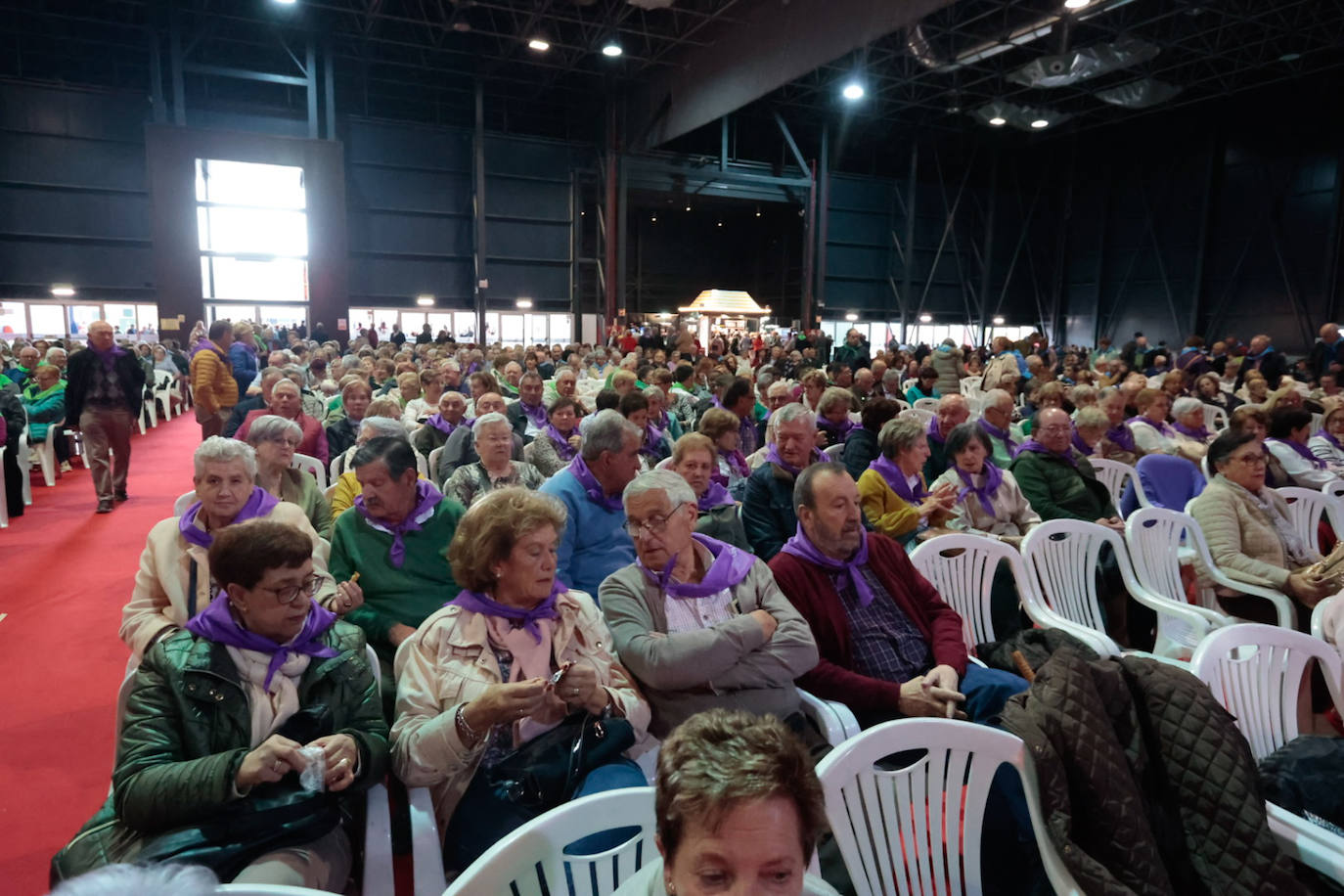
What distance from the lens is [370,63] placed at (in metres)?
17.0

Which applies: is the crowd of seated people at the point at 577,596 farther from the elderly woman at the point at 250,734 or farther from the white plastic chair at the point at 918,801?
the white plastic chair at the point at 918,801

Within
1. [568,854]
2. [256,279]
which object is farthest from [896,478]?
[256,279]

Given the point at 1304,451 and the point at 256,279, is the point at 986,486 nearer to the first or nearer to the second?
the point at 1304,451

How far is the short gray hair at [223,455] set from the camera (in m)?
2.34

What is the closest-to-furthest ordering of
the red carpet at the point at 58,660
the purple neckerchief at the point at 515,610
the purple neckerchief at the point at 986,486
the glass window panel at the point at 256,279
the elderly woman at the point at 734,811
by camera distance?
the elderly woman at the point at 734,811 < the purple neckerchief at the point at 515,610 < the red carpet at the point at 58,660 < the purple neckerchief at the point at 986,486 < the glass window panel at the point at 256,279

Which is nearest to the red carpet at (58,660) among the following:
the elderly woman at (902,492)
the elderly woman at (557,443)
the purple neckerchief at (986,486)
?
the elderly woman at (557,443)

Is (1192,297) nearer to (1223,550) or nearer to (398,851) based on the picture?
(1223,550)

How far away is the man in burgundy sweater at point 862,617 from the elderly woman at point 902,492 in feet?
3.01

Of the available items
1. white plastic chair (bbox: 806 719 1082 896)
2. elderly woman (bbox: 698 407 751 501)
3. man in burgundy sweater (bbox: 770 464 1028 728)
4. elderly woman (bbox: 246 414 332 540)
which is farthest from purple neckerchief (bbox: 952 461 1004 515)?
elderly woman (bbox: 246 414 332 540)

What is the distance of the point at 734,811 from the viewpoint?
1.03 m

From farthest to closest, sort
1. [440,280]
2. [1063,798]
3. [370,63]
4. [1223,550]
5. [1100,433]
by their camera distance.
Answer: [440,280] → [370,63] → [1100,433] → [1223,550] → [1063,798]

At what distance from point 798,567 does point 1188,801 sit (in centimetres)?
111

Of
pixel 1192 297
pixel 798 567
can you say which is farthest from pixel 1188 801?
pixel 1192 297

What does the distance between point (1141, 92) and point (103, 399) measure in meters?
17.1
